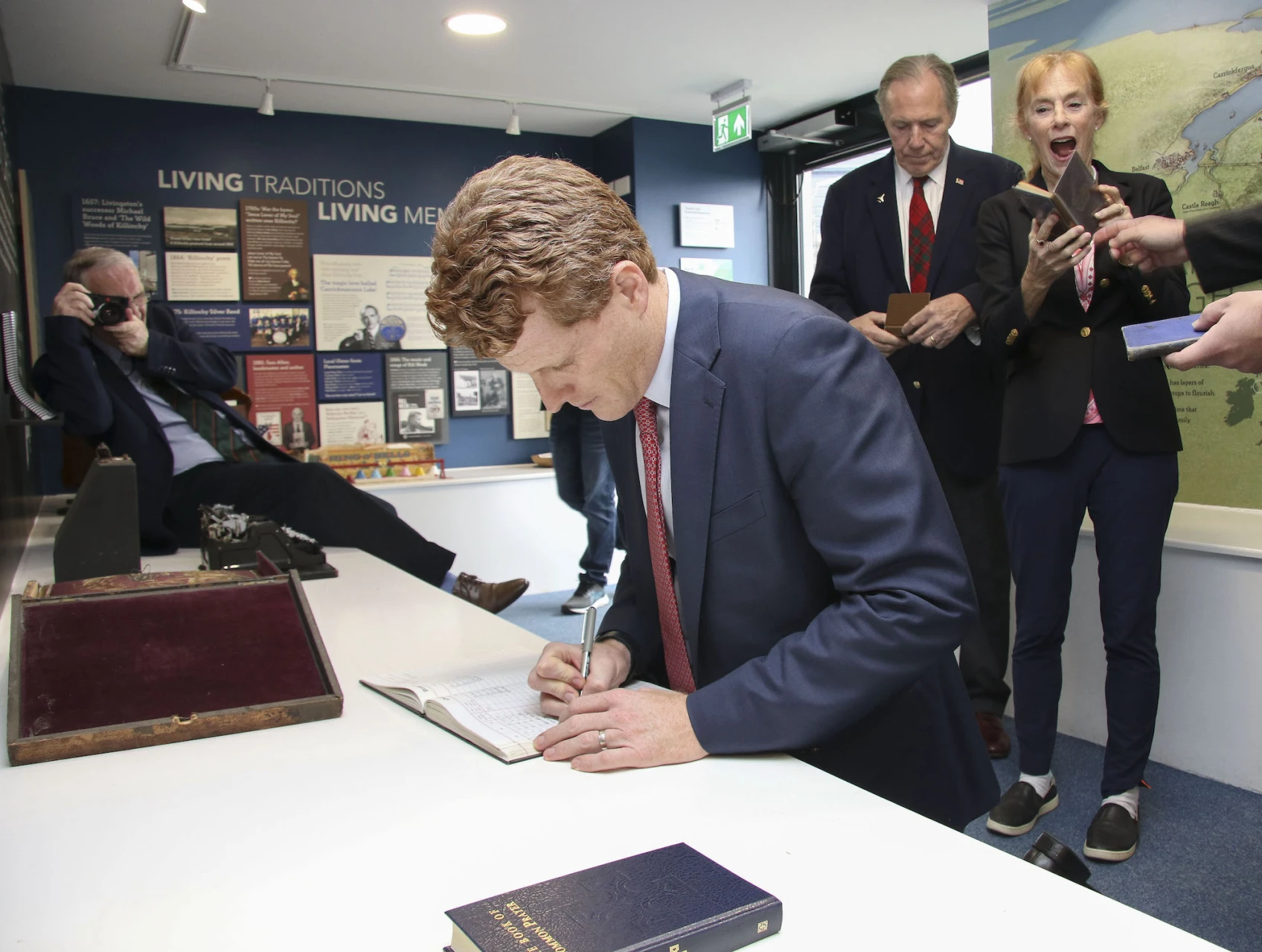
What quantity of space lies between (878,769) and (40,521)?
337 cm

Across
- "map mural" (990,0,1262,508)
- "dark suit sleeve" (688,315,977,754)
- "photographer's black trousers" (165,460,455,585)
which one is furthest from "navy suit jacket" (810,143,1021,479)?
"dark suit sleeve" (688,315,977,754)

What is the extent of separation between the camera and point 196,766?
122 cm

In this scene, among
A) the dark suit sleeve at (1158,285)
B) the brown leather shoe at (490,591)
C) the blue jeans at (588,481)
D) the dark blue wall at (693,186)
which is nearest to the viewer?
the dark suit sleeve at (1158,285)

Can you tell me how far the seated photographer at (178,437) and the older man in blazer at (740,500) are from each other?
74.9 inches

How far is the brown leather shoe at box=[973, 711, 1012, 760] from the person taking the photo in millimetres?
3162

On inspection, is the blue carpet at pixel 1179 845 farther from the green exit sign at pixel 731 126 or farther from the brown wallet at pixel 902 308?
the green exit sign at pixel 731 126

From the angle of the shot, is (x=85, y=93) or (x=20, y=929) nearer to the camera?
(x=20, y=929)

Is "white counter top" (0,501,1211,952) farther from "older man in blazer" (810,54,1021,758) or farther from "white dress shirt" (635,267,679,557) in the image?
"older man in blazer" (810,54,1021,758)

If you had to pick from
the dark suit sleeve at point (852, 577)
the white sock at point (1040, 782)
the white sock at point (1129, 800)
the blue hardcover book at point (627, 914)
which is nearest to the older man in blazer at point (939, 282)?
the white sock at point (1040, 782)

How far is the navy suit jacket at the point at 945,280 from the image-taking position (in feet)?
10.1

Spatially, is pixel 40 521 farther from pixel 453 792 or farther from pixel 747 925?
pixel 747 925

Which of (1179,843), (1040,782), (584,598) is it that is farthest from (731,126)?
(1179,843)

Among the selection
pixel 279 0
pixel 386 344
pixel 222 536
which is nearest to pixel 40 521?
pixel 222 536

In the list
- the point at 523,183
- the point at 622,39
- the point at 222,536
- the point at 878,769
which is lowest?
the point at 878,769
